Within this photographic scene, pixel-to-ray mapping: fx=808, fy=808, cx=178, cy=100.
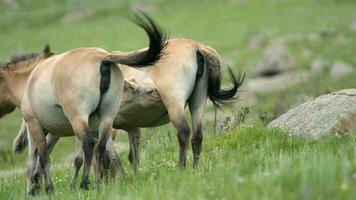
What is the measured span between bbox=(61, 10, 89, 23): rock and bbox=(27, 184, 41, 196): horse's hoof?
180 ft

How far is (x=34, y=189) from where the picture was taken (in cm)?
1111

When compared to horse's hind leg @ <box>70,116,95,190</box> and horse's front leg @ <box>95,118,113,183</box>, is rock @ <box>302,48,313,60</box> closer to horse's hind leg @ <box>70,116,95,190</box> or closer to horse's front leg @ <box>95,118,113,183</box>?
horse's front leg @ <box>95,118,113,183</box>

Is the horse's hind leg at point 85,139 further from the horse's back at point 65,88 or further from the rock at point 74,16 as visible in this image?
the rock at point 74,16

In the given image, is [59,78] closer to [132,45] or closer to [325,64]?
[325,64]

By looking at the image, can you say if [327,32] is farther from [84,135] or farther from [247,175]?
[247,175]

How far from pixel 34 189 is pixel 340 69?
2941 centimetres

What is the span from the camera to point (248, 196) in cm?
693

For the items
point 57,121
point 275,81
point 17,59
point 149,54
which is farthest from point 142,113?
point 275,81

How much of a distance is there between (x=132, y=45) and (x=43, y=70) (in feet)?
132

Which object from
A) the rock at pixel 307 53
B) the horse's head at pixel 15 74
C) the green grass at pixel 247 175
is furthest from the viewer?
the rock at pixel 307 53

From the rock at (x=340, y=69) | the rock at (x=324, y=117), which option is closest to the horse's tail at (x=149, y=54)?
the rock at (x=324, y=117)

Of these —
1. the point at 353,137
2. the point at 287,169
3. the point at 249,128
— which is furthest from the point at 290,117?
the point at 287,169

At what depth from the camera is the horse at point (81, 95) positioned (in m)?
10.4

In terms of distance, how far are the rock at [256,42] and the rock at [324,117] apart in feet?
114
